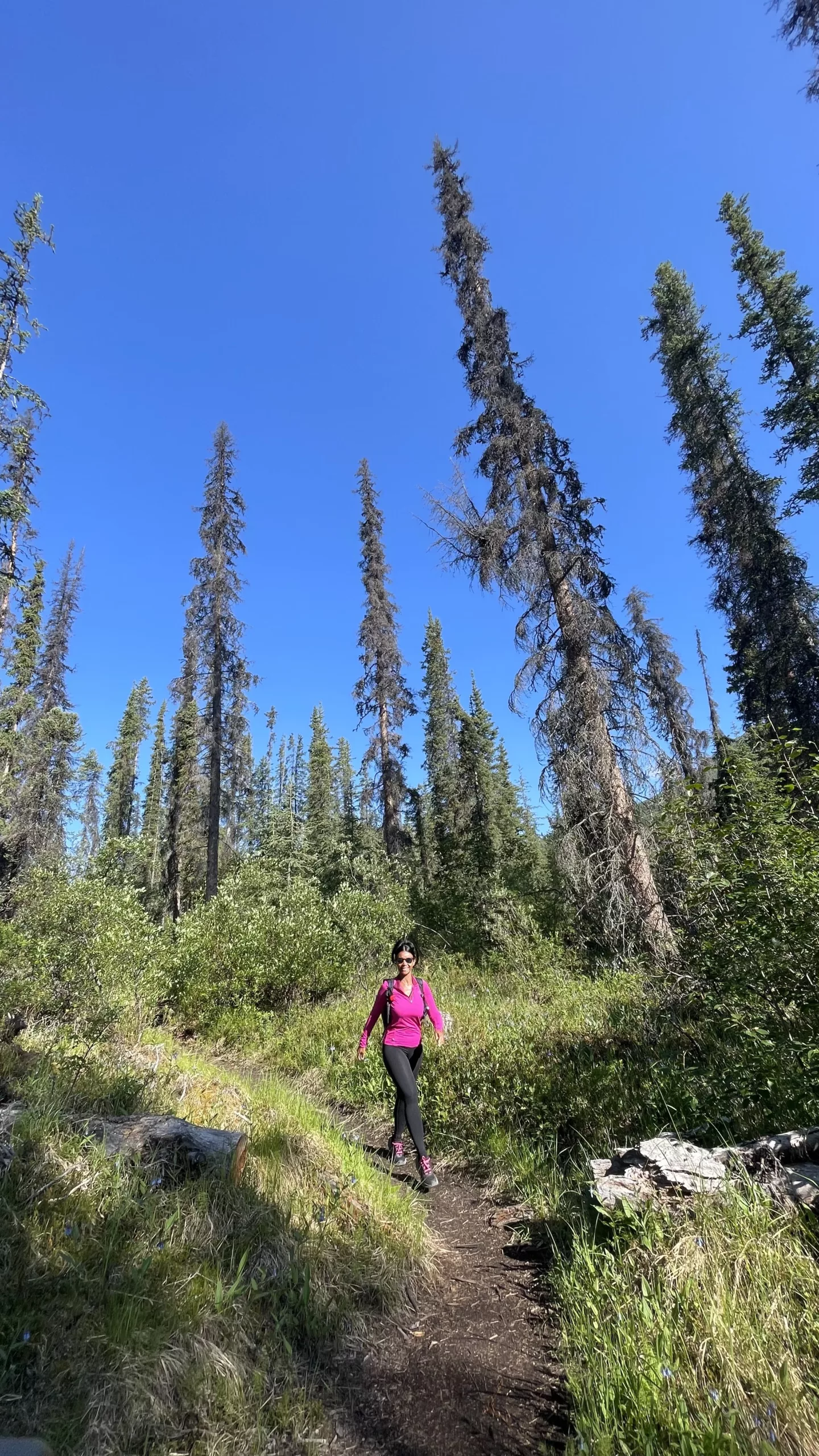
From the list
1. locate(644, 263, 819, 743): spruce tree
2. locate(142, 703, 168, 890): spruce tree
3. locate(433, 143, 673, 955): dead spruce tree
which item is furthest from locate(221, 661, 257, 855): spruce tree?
locate(142, 703, 168, 890): spruce tree

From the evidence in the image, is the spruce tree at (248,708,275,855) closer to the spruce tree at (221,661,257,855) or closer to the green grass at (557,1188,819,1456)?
the spruce tree at (221,661,257,855)

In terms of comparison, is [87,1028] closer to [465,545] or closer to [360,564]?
[465,545]

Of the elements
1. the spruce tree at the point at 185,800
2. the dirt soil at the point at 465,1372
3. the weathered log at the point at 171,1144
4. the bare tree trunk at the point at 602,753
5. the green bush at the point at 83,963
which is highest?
the spruce tree at the point at 185,800

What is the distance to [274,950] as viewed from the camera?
11320 millimetres

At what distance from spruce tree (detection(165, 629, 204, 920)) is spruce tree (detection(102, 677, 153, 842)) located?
17.1 meters

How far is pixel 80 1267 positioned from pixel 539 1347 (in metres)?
2.35

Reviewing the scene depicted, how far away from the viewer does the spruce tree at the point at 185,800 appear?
22891 mm

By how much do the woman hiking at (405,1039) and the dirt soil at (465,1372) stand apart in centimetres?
99

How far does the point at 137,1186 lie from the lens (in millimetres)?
3498

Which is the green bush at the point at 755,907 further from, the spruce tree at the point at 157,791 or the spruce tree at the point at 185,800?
the spruce tree at the point at 157,791

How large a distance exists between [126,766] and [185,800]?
30.0 meters

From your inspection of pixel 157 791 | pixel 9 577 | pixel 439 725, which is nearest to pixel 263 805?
pixel 157 791

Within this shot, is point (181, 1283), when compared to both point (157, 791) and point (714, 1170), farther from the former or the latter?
point (157, 791)

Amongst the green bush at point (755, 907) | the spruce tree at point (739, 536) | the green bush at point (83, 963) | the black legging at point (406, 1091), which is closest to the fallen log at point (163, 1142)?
the black legging at point (406, 1091)
